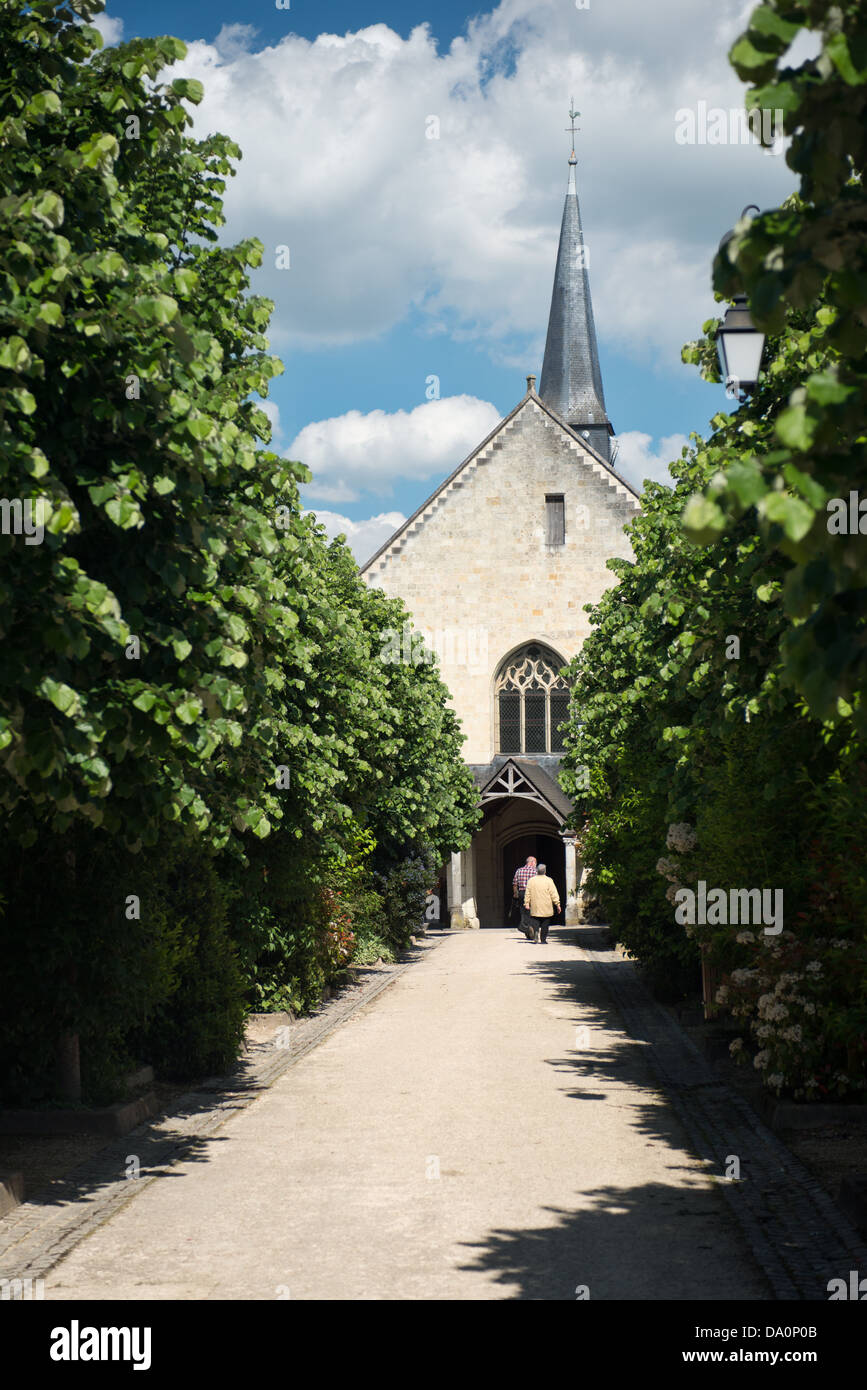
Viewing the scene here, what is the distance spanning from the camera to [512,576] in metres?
40.3

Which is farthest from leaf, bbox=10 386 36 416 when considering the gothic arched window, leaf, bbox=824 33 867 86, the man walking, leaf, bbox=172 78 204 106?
the gothic arched window

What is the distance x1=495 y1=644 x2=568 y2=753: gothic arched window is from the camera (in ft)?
134

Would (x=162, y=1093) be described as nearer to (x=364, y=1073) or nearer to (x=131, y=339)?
(x=364, y=1073)

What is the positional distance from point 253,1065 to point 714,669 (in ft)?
21.1

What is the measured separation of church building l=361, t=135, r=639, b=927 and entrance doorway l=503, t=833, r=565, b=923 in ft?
14.8

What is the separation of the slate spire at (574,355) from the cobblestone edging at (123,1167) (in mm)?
40446

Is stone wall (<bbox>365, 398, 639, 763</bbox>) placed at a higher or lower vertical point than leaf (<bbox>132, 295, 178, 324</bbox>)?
higher

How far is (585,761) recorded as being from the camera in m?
23.2

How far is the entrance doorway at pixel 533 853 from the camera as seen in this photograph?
45.7 meters

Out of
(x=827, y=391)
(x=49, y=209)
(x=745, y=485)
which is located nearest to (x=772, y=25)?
(x=827, y=391)

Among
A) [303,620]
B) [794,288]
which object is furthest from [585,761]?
[794,288]

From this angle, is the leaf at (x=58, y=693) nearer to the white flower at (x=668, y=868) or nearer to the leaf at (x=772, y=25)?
the leaf at (x=772, y=25)

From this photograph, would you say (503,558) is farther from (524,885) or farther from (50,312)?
(50,312)

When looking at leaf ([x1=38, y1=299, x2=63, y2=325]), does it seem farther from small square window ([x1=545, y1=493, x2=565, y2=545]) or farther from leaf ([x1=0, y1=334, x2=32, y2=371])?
small square window ([x1=545, y1=493, x2=565, y2=545])
